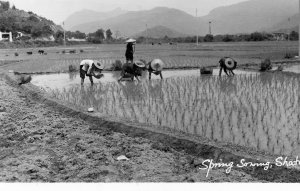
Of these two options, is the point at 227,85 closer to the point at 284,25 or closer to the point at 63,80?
the point at 63,80

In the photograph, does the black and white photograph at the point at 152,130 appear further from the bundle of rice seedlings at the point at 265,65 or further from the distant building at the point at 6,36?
the distant building at the point at 6,36

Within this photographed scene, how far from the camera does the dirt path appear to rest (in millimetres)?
3664

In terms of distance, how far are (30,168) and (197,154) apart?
5.39 ft

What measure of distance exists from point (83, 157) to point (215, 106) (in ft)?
9.36

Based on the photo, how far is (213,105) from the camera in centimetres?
661

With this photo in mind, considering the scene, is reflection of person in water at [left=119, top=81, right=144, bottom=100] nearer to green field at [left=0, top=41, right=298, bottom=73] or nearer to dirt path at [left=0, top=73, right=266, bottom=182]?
dirt path at [left=0, top=73, right=266, bottom=182]

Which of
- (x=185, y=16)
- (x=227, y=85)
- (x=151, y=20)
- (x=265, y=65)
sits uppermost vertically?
(x=151, y=20)

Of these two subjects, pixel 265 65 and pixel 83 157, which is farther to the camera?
pixel 265 65

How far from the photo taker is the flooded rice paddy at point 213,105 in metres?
4.77

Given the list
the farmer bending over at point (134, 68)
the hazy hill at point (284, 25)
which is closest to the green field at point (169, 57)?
the hazy hill at point (284, 25)

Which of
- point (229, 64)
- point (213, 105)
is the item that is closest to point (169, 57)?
point (229, 64)

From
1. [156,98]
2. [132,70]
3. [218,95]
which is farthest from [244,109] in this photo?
[132,70]

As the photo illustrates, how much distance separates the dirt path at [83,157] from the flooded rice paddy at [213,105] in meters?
0.68

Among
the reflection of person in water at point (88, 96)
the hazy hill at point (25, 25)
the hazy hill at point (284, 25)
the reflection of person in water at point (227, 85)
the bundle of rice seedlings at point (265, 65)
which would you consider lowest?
the reflection of person in water at point (88, 96)
